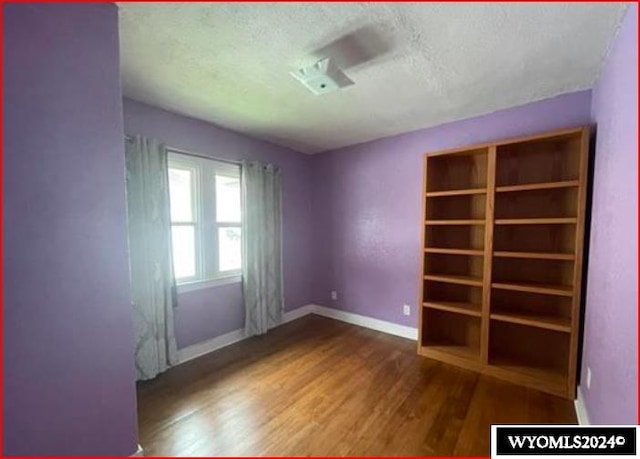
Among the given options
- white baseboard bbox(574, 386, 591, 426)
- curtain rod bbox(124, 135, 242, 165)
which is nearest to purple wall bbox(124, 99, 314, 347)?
curtain rod bbox(124, 135, 242, 165)

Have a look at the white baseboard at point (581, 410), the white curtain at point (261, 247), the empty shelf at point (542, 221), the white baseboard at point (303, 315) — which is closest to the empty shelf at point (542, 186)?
the empty shelf at point (542, 221)

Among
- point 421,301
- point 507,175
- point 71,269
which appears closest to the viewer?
point 71,269

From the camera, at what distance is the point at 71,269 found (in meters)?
1.14

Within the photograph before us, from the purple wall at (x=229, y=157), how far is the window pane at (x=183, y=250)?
0.77 ft

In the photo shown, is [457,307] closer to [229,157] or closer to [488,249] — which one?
[488,249]

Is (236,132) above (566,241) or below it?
above

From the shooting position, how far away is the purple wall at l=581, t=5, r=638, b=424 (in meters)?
1.06

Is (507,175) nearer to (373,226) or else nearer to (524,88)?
(524,88)

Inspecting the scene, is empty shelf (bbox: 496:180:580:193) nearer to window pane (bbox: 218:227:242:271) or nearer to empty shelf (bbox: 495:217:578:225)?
empty shelf (bbox: 495:217:578:225)

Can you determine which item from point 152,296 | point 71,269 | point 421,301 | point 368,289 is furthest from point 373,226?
point 71,269

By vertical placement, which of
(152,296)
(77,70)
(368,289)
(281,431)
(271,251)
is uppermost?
(77,70)

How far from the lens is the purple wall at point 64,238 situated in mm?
1010

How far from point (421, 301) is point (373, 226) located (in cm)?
107

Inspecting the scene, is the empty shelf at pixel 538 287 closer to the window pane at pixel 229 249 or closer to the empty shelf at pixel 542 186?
the empty shelf at pixel 542 186
